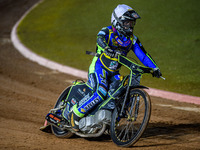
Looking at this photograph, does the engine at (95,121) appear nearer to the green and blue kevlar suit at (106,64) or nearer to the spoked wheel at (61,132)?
the green and blue kevlar suit at (106,64)

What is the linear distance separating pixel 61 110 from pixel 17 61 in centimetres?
653

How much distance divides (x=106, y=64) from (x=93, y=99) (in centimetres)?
58

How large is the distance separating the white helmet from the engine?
1260mm

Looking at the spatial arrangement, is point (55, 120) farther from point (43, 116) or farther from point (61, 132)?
point (43, 116)

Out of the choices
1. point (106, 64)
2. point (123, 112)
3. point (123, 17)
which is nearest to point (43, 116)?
point (106, 64)

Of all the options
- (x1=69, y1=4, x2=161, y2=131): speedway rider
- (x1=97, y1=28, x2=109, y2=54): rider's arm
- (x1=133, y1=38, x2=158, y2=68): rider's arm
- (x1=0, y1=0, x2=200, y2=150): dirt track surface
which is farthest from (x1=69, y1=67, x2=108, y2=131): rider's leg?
(x1=133, y1=38, x2=158, y2=68): rider's arm

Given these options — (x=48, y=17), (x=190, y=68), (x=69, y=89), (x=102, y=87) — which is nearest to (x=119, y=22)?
(x=102, y=87)

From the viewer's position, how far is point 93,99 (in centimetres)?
513

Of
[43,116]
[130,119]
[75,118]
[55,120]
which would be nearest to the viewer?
[130,119]

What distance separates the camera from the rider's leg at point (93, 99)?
5.07 meters

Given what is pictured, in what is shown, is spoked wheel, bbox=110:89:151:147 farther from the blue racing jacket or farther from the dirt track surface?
the blue racing jacket

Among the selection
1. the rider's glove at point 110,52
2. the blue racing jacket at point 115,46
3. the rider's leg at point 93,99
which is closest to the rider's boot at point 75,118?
the rider's leg at point 93,99

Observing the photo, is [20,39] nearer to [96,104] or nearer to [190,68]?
[190,68]

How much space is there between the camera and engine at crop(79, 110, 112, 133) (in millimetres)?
4953
